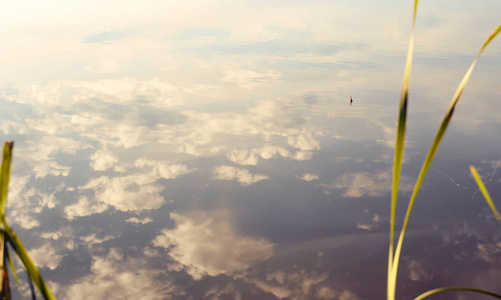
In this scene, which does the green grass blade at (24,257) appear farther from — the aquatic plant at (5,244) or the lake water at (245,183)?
the lake water at (245,183)

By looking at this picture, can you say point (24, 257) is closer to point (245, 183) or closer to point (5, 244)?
point (5, 244)

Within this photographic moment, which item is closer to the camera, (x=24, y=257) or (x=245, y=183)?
(x=24, y=257)

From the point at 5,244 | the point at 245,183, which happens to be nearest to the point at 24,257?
the point at 5,244

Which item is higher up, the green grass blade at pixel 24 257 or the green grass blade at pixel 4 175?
the green grass blade at pixel 4 175

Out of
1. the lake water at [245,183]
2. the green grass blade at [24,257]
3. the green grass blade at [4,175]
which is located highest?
the green grass blade at [4,175]

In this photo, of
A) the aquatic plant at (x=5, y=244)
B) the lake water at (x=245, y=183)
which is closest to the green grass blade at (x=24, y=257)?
the aquatic plant at (x=5, y=244)

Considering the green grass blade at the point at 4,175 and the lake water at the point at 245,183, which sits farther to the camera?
the lake water at the point at 245,183

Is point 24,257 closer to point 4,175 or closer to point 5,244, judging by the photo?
point 5,244

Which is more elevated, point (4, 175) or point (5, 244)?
point (4, 175)

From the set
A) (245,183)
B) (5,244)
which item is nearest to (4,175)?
(5,244)

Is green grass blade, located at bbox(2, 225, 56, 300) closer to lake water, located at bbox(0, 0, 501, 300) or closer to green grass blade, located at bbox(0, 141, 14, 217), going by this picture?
green grass blade, located at bbox(0, 141, 14, 217)

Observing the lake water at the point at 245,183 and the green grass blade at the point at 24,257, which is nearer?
the green grass blade at the point at 24,257
